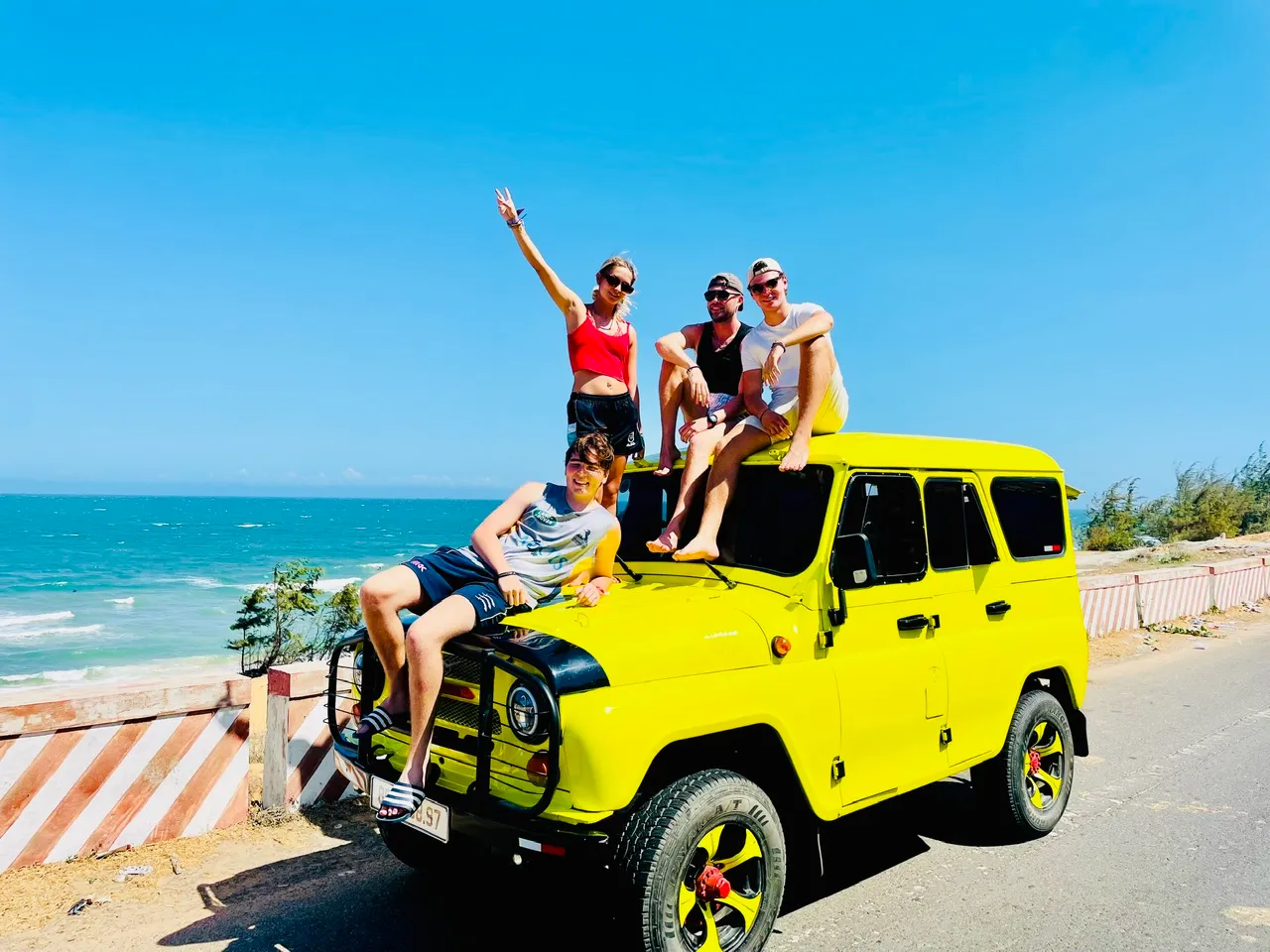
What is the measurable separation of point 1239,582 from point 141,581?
4810cm

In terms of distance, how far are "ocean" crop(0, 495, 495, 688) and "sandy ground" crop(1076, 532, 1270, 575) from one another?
22369 mm

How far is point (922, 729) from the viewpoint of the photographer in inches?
178

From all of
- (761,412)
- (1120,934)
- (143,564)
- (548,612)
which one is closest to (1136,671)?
(1120,934)

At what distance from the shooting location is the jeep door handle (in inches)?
179

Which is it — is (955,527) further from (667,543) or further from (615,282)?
(615,282)

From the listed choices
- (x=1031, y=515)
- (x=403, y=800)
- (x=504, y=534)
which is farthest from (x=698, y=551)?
(x=1031, y=515)

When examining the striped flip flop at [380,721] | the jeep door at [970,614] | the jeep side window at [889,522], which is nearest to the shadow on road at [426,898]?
the striped flip flop at [380,721]

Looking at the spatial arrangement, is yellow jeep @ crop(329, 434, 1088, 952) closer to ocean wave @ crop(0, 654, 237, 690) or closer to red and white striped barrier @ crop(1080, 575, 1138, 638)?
red and white striped barrier @ crop(1080, 575, 1138, 638)

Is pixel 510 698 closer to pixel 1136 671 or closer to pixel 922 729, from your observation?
pixel 922 729

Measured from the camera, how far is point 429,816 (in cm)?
354

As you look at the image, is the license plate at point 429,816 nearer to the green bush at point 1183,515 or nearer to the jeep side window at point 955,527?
the jeep side window at point 955,527

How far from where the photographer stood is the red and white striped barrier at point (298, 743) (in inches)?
217

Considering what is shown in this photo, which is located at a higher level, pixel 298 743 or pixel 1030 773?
pixel 298 743

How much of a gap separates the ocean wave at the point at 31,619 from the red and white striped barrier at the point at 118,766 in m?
31.4
